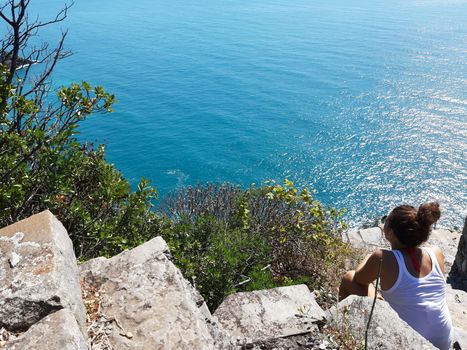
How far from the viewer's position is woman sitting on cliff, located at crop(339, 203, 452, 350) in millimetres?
3809

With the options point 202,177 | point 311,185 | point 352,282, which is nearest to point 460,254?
point 352,282

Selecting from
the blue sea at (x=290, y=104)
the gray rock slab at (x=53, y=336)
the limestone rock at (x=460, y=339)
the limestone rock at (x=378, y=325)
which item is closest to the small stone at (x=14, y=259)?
the gray rock slab at (x=53, y=336)

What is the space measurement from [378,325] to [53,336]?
2.50 m

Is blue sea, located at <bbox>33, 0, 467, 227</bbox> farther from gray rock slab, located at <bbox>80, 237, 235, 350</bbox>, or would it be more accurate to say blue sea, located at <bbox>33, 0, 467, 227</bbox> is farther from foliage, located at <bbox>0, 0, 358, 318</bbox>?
gray rock slab, located at <bbox>80, 237, 235, 350</bbox>

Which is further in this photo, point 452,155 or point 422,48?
point 422,48

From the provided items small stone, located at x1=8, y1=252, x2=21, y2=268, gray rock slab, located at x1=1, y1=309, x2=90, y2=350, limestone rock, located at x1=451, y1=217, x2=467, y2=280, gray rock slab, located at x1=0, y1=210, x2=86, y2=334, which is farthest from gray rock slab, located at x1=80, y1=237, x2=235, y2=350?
limestone rock, located at x1=451, y1=217, x2=467, y2=280

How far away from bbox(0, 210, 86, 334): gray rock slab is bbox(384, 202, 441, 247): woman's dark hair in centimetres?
284

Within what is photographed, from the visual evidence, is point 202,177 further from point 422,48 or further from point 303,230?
point 422,48

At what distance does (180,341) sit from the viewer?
8.84ft

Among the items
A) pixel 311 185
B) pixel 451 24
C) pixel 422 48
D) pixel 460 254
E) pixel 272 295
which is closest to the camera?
pixel 272 295

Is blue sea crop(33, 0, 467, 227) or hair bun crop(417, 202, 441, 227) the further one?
blue sea crop(33, 0, 467, 227)

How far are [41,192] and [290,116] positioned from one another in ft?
88.1

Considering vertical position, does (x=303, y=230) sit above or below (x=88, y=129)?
above

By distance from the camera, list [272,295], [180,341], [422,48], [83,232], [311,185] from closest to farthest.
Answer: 1. [180,341]
2. [272,295]
3. [83,232]
4. [311,185]
5. [422,48]
